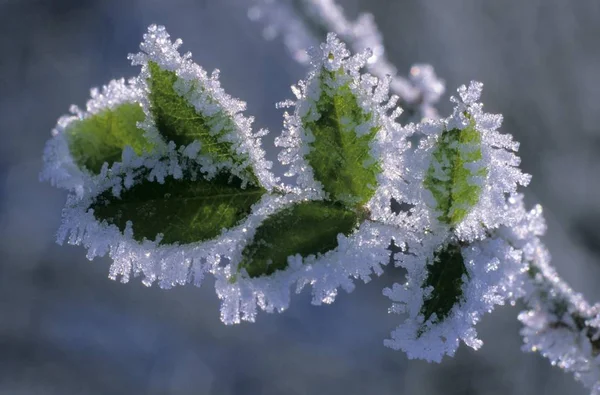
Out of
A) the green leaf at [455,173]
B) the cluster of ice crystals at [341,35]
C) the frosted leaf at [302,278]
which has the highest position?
the cluster of ice crystals at [341,35]

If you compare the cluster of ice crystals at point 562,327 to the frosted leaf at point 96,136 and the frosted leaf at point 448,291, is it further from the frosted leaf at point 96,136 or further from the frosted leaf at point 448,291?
the frosted leaf at point 96,136

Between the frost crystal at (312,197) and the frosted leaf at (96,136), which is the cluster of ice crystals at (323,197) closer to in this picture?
the frost crystal at (312,197)

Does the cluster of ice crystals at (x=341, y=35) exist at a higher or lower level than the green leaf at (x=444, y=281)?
higher

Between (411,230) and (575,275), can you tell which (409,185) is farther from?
Result: (575,275)

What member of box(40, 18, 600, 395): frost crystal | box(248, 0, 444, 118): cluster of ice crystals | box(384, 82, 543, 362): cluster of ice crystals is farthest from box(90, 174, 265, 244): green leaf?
box(248, 0, 444, 118): cluster of ice crystals

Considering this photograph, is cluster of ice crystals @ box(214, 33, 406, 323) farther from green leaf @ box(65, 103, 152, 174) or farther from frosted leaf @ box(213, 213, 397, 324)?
green leaf @ box(65, 103, 152, 174)

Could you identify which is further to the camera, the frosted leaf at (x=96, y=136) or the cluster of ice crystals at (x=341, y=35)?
the cluster of ice crystals at (x=341, y=35)

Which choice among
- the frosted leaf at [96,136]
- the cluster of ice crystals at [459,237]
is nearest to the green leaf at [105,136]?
the frosted leaf at [96,136]
